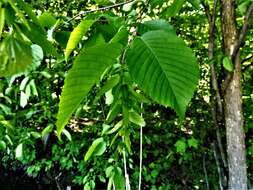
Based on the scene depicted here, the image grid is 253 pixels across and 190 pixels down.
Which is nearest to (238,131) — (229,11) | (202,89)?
(229,11)

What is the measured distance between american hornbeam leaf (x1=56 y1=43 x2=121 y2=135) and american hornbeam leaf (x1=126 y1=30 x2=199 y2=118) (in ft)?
0.17

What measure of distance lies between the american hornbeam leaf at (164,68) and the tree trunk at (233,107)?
1.73 meters

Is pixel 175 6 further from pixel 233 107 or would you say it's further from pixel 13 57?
pixel 233 107

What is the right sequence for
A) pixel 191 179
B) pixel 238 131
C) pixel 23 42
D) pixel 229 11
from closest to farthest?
pixel 23 42
pixel 229 11
pixel 238 131
pixel 191 179

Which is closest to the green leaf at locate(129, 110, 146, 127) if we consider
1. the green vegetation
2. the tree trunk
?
the green vegetation

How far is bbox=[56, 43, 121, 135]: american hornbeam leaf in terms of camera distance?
17.0 inches

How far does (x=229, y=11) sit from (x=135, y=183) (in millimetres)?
2102

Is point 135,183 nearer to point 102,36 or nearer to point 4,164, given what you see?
point 4,164

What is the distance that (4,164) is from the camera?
4.09 meters

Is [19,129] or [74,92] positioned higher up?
[19,129]

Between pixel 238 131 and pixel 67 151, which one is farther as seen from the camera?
pixel 67 151

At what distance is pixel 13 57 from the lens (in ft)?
1.18

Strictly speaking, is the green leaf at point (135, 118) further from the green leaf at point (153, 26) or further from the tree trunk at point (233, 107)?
the tree trunk at point (233, 107)

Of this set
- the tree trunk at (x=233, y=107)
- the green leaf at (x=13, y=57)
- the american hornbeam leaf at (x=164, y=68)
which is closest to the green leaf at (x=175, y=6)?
the american hornbeam leaf at (x=164, y=68)
